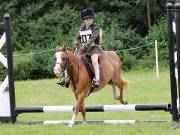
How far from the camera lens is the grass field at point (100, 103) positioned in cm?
866

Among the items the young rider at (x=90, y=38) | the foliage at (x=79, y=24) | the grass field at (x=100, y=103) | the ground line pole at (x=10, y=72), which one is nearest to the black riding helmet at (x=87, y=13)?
the young rider at (x=90, y=38)

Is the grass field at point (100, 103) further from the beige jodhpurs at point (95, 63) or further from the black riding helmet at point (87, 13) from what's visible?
the black riding helmet at point (87, 13)

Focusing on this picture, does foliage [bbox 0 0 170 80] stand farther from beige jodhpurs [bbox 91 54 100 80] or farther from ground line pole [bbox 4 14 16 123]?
beige jodhpurs [bbox 91 54 100 80]

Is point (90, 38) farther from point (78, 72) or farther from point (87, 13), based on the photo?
point (78, 72)

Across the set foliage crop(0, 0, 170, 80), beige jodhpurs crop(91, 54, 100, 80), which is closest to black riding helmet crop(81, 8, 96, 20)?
beige jodhpurs crop(91, 54, 100, 80)

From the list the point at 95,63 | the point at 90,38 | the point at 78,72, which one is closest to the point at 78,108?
the point at 78,72

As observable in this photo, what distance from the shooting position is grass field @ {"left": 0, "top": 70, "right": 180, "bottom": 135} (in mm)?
8664

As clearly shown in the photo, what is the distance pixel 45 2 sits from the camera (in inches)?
1238

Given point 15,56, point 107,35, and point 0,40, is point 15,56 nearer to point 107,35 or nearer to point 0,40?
point 107,35

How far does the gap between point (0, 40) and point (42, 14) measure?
21.8 metres

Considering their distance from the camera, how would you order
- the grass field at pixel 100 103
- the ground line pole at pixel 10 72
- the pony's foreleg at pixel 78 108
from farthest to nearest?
the ground line pole at pixel 10 72 → the pony's foreleg at pixel 78 108 → the grass field at pixel 100 103

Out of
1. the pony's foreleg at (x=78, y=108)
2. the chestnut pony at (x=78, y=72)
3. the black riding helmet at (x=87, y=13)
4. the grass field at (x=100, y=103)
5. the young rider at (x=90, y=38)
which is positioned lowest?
the grass field at (x=100, y=103)

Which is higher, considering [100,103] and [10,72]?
[10,72]

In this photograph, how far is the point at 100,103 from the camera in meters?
13.7
